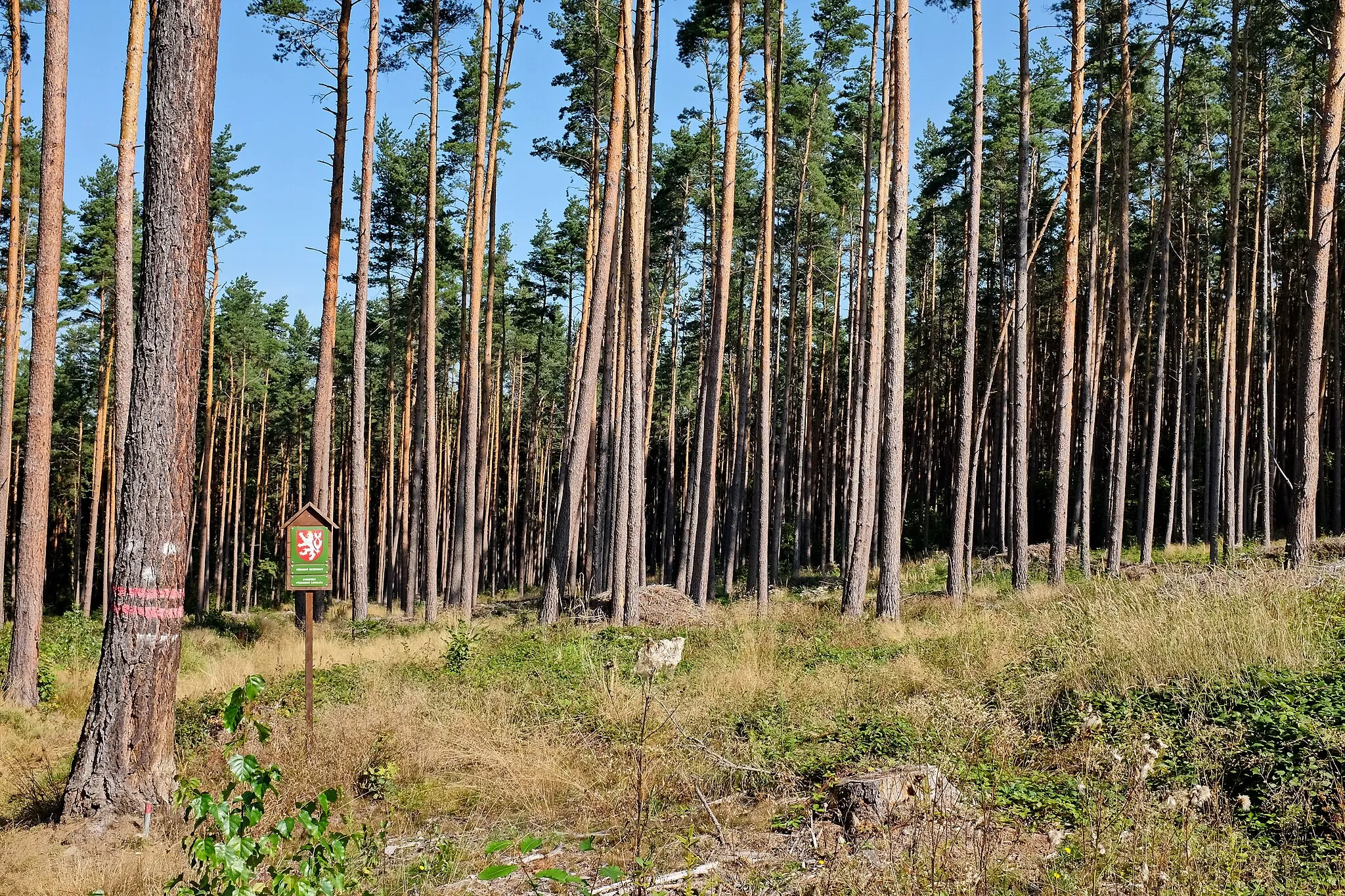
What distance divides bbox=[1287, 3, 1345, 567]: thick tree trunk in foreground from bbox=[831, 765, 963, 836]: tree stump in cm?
890

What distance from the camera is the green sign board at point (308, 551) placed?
9.87 m

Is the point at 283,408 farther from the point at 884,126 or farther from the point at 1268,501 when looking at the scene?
the point at 1268,501

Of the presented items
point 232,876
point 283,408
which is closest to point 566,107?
point 232,876

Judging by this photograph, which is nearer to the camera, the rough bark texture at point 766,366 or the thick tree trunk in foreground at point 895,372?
the thick tree trunk in foreground at point 895,372

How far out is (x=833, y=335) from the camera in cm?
3653

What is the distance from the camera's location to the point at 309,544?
1003 cm

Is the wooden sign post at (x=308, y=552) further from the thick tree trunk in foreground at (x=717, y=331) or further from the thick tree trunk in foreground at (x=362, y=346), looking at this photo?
the thick tree trunk in foreground at (x=717, y=331)

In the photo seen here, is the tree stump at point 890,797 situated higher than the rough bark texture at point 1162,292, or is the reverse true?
the rough bark texture at point 1162,292

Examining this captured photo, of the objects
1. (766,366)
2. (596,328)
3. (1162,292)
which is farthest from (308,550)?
(1162,292)

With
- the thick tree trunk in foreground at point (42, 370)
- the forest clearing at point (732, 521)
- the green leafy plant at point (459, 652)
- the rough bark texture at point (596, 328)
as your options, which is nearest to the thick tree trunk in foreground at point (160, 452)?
the forest clearing at point (732, 521)

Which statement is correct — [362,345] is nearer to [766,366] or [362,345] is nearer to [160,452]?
[766,366]

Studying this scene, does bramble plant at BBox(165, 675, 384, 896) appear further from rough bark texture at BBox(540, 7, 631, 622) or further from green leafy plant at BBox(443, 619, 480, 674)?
rough bark texture at BBox(540, 7, 631, 622)

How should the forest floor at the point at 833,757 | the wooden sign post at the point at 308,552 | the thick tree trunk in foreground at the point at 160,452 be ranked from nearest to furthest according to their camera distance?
1. the forest floor at the point at 833,757
2. the thick tree trunk in foreground at the point at 160,452
3. the wooden sign post at the point at 308,552

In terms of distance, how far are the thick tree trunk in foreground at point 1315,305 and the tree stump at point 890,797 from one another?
8901mm
